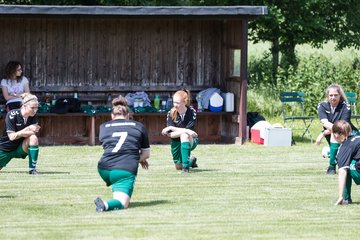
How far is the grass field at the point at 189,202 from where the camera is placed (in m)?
11.9

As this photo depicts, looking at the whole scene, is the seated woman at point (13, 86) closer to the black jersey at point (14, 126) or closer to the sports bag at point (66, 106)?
the sports bag at point (66, 106)

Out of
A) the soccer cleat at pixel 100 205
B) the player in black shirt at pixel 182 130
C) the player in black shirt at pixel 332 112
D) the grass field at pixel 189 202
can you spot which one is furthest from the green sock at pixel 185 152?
the soccer cleat at pixel 100 205

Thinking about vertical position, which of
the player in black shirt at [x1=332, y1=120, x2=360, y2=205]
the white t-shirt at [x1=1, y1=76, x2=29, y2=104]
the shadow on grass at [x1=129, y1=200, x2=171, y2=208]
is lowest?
the shadow on grass at [x1=129, y1=200, x2=171, y2=208]

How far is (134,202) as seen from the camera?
14.2m

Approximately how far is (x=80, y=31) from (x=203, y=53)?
108 inches

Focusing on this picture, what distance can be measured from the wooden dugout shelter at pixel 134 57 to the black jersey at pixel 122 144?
9599mm

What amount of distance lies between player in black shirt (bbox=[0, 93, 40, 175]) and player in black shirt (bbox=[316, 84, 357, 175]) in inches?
171

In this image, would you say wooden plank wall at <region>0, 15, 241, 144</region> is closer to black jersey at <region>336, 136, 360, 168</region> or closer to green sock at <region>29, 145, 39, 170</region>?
green sock at <region>29, 145, 39, 170</region>

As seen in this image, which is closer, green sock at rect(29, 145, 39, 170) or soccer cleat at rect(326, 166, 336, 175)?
green sock at rect(29, 145, 39, 170)

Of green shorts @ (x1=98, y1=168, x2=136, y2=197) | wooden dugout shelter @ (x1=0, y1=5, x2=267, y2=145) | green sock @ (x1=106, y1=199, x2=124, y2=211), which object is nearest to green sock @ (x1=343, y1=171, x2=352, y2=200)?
green shorts @ (x1=98, y1=168, x2=136, y2=197)

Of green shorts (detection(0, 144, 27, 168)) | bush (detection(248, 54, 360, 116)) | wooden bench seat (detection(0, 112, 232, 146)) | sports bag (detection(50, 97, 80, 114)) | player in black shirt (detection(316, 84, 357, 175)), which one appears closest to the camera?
green shorts (detection(0, 144, 27, 168))

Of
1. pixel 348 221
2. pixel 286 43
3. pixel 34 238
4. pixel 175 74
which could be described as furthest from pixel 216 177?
pixel 286 43

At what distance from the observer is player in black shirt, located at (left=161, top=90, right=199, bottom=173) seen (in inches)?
689

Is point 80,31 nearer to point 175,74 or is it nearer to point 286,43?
point 175,74
